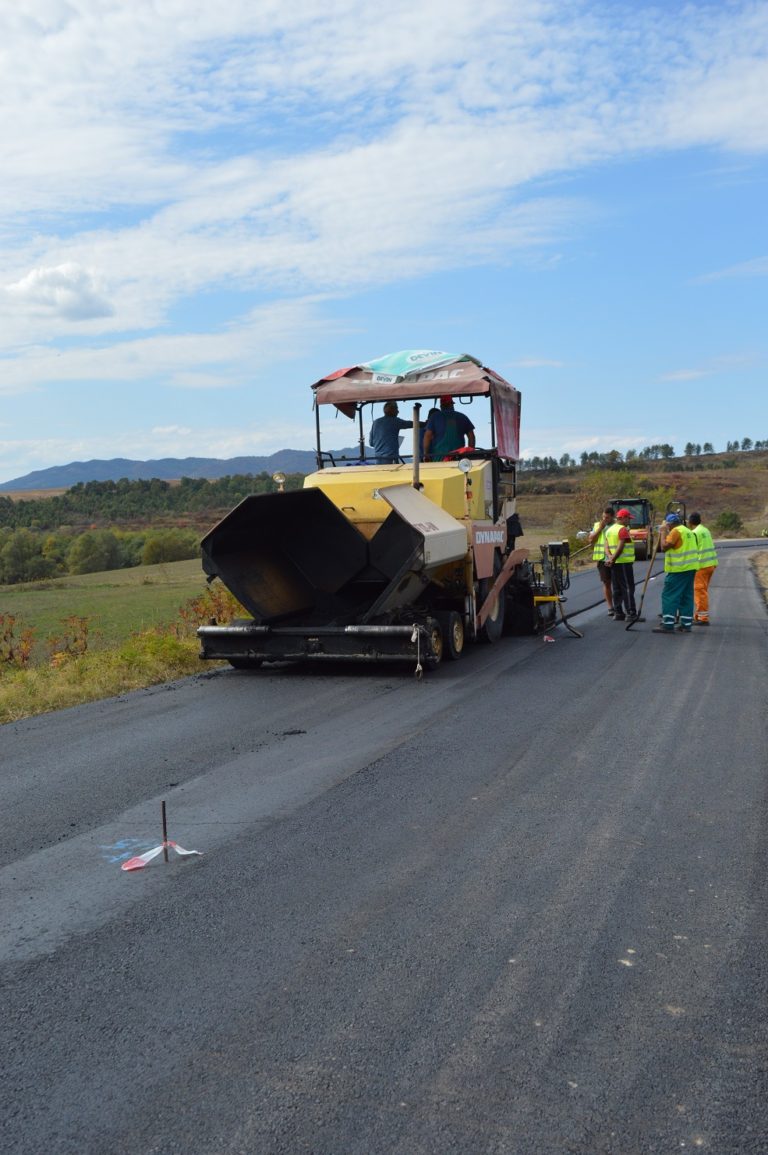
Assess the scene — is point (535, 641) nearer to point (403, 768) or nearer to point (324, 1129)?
point (403, 768)

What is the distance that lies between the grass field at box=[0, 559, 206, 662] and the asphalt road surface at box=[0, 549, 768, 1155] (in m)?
12.1

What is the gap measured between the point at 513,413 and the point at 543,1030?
10743 mm

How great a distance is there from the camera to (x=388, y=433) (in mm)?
12781

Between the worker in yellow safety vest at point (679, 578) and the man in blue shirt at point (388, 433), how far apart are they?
4222 mm

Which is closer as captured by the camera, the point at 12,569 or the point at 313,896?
the point at 313,896

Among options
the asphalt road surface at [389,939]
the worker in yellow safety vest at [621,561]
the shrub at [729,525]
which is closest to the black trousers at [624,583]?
the worker in yellow safety vest at [621,561]

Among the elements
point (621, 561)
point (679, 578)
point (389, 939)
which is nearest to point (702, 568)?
point (679, 578)

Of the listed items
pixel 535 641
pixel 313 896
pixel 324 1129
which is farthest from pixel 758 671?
pixel 324 1129

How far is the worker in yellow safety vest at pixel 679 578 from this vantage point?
48.1 feet

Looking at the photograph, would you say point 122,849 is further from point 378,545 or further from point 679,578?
point 679,578

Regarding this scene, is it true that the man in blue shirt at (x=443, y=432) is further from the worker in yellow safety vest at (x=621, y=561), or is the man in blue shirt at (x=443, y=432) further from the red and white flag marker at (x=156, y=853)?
the red and white flag marker at (x=156, y=853)

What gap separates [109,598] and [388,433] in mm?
28064

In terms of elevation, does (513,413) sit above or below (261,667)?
above

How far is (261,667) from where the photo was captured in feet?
38.8
